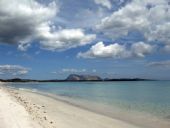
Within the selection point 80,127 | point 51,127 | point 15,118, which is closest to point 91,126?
point 80,127

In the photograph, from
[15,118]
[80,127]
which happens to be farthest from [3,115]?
[80,127]

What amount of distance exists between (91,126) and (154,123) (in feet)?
16.0

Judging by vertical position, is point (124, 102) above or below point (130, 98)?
below

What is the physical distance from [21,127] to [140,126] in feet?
23.2

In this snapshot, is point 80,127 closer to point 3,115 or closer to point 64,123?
point 64,123

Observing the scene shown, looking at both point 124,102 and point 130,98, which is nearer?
point 124,102

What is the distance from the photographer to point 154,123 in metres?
18.8

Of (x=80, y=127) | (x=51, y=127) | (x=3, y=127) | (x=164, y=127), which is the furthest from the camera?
(x=164, y=127)

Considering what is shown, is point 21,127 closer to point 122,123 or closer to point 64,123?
point 64,123

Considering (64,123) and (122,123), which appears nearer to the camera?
(64,123)

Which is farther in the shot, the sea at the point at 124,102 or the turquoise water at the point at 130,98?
the turquoise water at the point at 130,98

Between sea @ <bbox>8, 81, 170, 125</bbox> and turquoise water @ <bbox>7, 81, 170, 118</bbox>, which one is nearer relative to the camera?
sea @ <bbox>8, 81, 170, 125</bbox>

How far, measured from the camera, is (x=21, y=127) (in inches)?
517

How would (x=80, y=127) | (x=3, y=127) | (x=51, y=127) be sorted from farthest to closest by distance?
1. (x=80, y=127)
2. (x=51, y=127)
3. (x=3, y=127)
